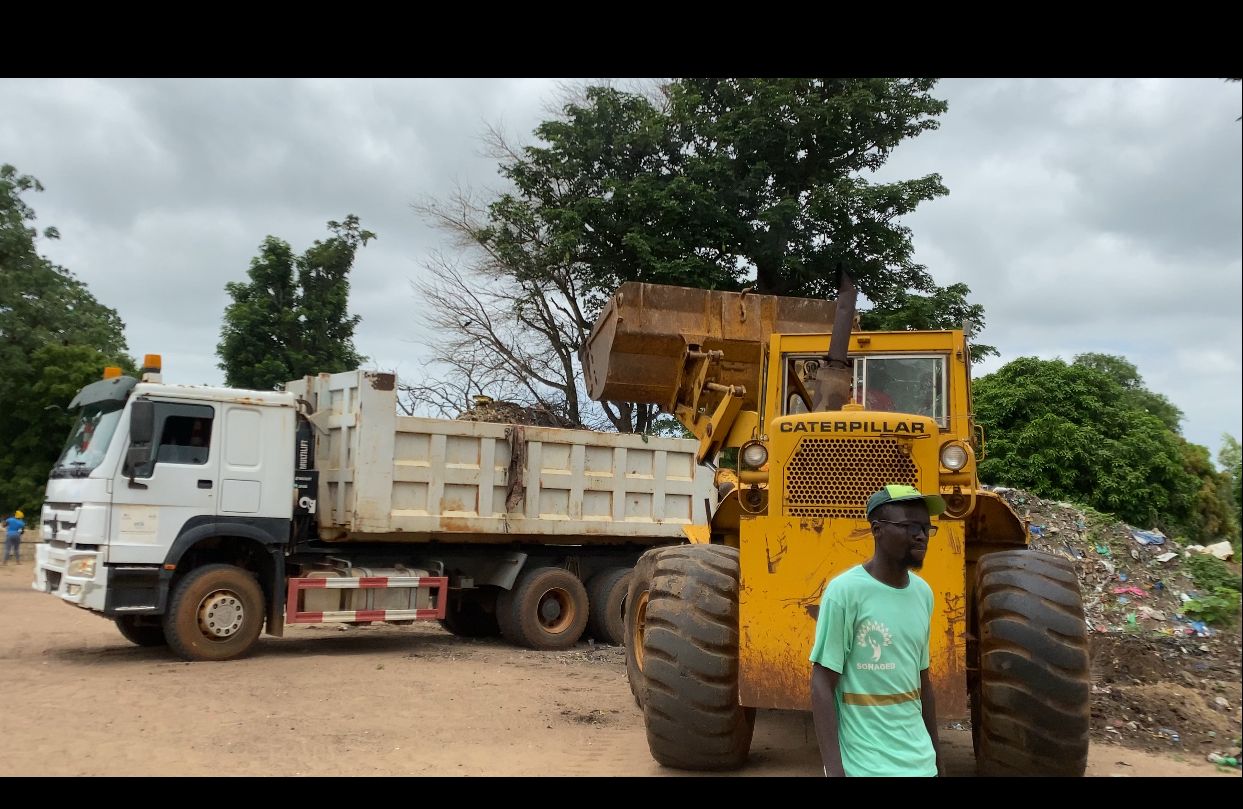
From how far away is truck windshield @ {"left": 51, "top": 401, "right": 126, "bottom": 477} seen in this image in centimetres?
989

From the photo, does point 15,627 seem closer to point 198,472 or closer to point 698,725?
point 198,472

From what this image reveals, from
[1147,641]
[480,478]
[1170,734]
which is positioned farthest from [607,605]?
[1170,734]

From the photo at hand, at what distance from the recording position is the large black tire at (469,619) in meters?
12.8

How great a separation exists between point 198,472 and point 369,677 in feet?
8.84

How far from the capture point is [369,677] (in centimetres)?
950

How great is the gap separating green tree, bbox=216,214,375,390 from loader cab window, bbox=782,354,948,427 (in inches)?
599

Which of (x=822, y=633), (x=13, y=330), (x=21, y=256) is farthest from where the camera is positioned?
(x=21, y=256)

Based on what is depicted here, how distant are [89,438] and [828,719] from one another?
919 centimetres

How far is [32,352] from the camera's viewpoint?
25.8 m

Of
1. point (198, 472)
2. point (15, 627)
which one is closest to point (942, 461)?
point (198, 472)

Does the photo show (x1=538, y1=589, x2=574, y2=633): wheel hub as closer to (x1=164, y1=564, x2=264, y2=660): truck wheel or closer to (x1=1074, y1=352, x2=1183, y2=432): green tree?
(x1=164, y1=564, x2=264, y2=660): truck wheel

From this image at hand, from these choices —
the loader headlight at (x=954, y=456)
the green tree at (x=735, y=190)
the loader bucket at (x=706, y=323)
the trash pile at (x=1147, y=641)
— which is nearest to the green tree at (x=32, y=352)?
the green tree at (x=735, y=190)

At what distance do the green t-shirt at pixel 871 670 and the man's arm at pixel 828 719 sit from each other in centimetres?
4
